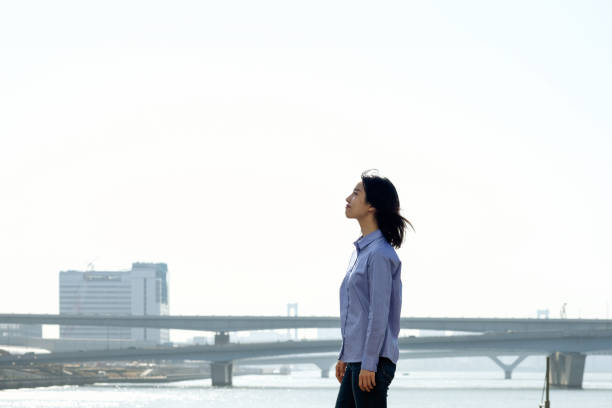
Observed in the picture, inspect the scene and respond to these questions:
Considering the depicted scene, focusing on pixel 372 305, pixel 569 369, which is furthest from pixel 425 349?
pixel 372 305

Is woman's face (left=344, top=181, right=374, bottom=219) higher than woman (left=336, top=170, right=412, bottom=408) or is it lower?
higher

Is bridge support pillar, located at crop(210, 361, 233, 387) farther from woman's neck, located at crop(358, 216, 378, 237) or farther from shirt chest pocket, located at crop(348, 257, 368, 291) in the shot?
shirt chest pocket, located at crop(348, 257, 368, 291)

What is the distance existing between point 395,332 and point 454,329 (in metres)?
112

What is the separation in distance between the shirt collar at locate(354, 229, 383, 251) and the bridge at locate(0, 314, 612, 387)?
95.2 meters

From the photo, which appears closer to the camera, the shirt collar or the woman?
the woman

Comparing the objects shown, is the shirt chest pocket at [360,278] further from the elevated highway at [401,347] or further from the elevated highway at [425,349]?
the elevated highway at [425,349]

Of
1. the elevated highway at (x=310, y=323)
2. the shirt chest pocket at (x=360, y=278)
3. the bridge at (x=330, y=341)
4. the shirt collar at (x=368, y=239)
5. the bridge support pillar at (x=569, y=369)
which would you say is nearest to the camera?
the shirt chest pocket at (x=360, y=278)

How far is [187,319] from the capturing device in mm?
118438

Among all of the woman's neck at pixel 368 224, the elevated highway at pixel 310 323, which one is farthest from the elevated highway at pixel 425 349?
the woman's neck at pixel 368 224

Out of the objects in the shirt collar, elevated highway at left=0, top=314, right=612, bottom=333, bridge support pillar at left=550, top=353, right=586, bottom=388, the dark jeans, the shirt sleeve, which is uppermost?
elevated highway at left=0, top=314, right=612, bottom=333

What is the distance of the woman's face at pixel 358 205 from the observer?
6094 millimetres

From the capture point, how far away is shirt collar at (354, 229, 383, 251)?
20.0 feet

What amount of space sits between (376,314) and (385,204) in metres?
0.65

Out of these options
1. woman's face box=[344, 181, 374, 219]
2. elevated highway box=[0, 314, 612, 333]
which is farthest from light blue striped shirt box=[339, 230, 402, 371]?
elevated highway box=[0, 314, 612, 333]
